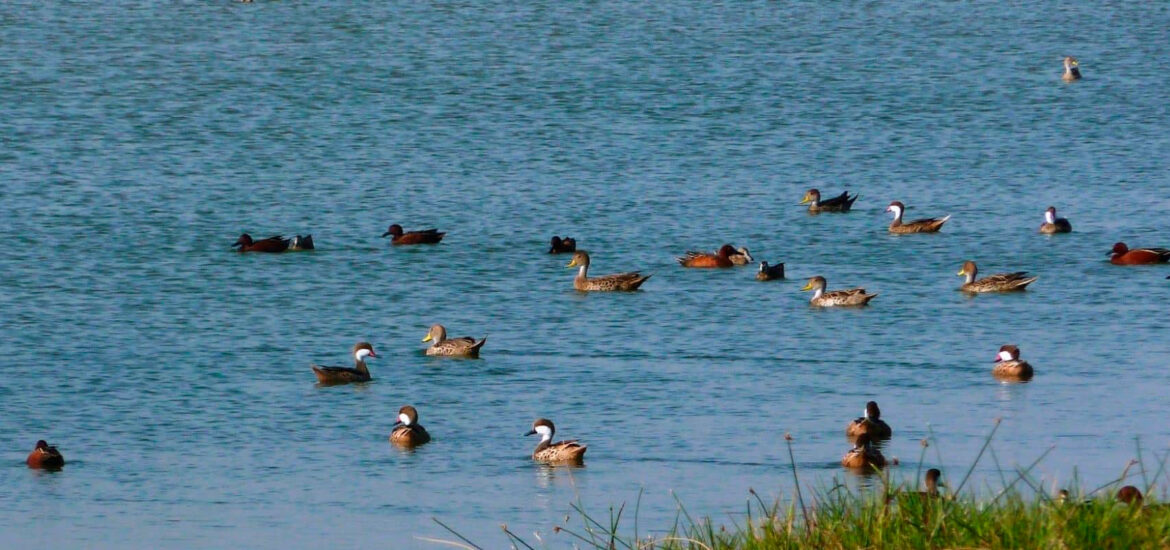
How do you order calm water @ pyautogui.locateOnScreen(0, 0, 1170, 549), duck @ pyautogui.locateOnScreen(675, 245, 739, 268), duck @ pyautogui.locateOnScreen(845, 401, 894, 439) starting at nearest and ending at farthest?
calm water @ pyautogui.locateOnScreen(0, 0, 1170, 549) < duck @ pyautogui.locateOnScreen(845, 401, 894, 439) < duck @ pyautogui.locateOnScreen(675, 245, 739, 268)

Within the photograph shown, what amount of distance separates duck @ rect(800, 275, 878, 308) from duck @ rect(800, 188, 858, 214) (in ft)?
23.7

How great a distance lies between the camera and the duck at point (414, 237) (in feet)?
97.6

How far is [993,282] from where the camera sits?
2552 cm

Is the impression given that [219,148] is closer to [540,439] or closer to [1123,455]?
[540,439]

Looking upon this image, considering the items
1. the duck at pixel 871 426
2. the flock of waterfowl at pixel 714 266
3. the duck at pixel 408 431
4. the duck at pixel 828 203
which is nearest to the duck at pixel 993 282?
the flock of waterfowl at pixel 714 266

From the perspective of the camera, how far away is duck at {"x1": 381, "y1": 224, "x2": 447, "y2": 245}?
29750 millimetres

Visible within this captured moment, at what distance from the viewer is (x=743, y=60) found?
54469mm

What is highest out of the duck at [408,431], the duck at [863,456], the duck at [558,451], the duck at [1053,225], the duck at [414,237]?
the duck at [863,456]

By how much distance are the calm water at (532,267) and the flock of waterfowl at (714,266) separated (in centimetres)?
24

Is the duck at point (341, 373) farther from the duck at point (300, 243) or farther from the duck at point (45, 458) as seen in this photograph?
the duck at point (300, 243)

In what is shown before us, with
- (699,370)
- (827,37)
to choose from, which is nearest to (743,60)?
(827,37)

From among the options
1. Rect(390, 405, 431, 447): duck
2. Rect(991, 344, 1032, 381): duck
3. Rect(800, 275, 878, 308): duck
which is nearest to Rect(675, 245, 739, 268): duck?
Rect(800, 275, 878, 308): duck

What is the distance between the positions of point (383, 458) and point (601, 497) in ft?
8.33

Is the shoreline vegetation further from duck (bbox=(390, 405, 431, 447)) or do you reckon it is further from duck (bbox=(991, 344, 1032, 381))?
duck (bbox=(991, 344, 1032, 381))
